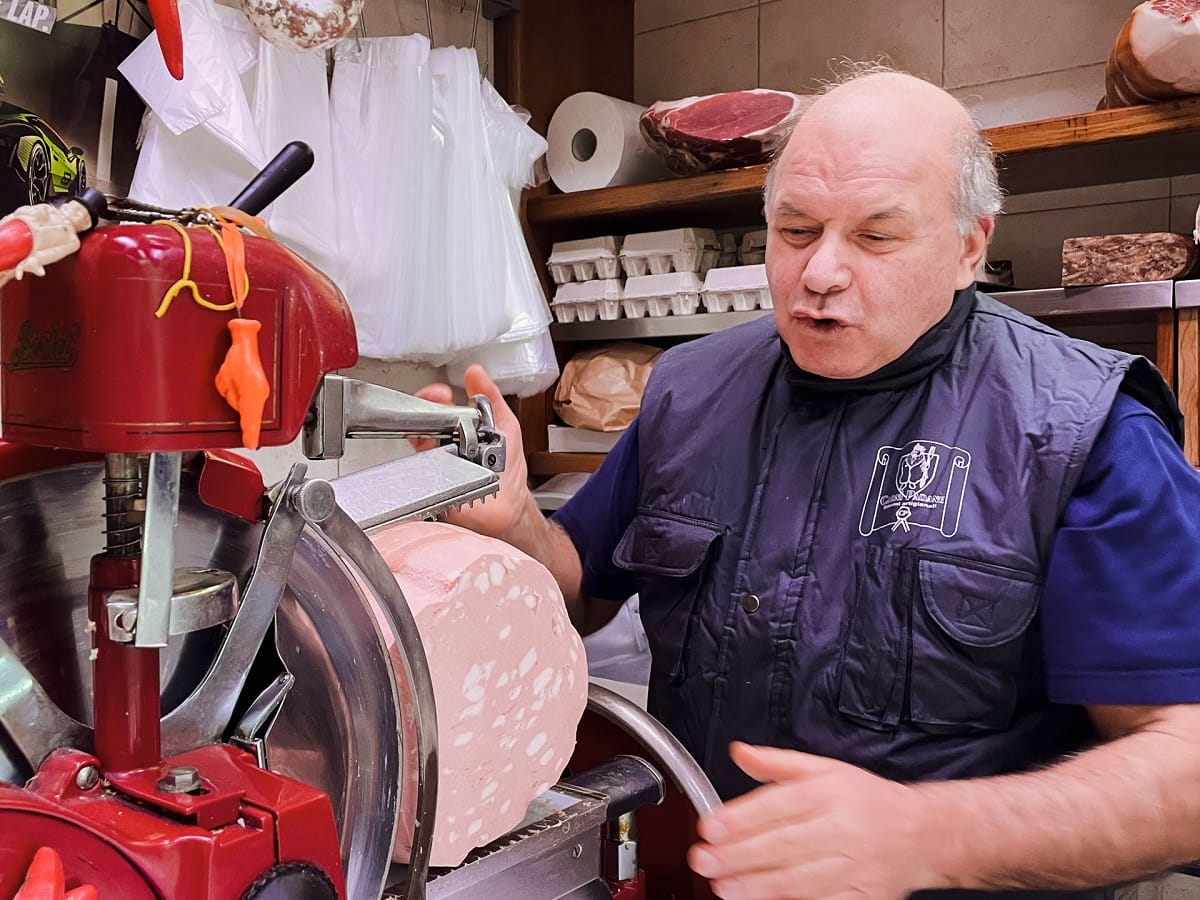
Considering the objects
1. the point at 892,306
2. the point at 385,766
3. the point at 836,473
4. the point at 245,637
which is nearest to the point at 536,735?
the point at 385,766

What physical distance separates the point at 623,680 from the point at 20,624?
183 centimetres

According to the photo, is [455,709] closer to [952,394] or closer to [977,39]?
[952,394]

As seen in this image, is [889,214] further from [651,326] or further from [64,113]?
[64,113]

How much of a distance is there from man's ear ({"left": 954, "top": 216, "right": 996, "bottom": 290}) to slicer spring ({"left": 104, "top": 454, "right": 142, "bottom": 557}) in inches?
45.5

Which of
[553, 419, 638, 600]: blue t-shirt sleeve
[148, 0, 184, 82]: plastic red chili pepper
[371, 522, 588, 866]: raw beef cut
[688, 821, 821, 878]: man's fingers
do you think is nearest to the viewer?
[148, 0, 184, 82]: plastic red chili pepper

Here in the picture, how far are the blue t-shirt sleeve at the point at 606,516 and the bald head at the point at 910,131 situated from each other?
1.79ft

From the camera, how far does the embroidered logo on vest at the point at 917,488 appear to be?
131cm

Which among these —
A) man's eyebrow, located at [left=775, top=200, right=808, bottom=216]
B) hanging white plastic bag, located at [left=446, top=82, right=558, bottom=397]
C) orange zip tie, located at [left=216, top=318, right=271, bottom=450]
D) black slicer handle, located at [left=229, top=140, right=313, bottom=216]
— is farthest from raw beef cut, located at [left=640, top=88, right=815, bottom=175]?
orange zip tie, located at [left=216, top=318, right=271, bottom=450]

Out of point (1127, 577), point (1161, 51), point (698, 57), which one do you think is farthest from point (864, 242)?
point (698, 57)

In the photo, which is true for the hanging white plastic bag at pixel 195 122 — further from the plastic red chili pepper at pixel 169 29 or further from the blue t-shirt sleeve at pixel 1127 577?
the blue t-shirt sleeve at pixel 1127 577

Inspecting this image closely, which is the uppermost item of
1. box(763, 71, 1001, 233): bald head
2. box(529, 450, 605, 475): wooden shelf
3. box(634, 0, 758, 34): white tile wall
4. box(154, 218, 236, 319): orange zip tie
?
box(634, 0, 758, 34): white tile wall

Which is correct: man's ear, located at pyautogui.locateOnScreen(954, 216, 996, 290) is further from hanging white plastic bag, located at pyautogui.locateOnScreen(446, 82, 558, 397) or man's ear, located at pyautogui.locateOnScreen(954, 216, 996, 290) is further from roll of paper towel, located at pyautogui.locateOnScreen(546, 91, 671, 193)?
roll of paper towel, located at pyautogui.locateOnScreen(546, 91, 671, 193)

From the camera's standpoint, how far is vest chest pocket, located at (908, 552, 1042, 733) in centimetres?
124

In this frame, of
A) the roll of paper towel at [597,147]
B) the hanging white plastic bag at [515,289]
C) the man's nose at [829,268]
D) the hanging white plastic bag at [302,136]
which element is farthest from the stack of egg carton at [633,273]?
the man's nose at [829,268]
